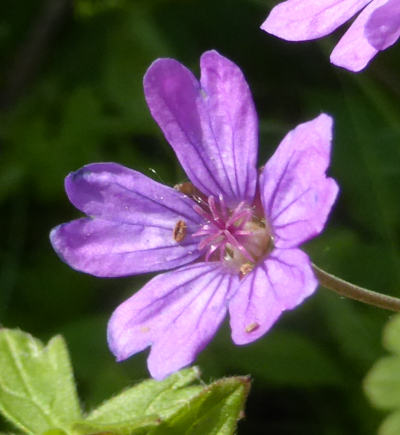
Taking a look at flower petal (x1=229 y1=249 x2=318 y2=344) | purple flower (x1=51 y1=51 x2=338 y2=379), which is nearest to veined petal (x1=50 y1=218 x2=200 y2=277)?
purple flower (x1=51 y1=51 x2=338 y2=379)

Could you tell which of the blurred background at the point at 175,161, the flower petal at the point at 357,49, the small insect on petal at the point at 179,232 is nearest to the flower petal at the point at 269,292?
the small insect on petal at the point at 179,232

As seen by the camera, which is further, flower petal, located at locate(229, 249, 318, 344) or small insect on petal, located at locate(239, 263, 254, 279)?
small insect on petal, located at locate(239, 263, 254, 279)

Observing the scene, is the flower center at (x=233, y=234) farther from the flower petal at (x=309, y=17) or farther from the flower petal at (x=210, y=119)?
the flower petal at (x=309, y=17)

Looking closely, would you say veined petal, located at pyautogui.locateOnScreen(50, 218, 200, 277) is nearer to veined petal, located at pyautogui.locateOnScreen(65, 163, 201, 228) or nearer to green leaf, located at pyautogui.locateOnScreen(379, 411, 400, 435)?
veined petal, located at pyautogui.locateOnScreen(65, 163, 201, 228)

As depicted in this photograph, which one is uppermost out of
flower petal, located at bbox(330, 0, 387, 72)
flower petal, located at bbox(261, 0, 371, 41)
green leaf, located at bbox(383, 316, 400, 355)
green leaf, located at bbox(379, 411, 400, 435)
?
flower petal, located at bbox(261, 0, 371, 41)

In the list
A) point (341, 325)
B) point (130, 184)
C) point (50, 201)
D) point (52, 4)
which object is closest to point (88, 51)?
point (52, 4)

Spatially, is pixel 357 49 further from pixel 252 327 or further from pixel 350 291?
pixel 252 327

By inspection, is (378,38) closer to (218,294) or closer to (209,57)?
(209,57)

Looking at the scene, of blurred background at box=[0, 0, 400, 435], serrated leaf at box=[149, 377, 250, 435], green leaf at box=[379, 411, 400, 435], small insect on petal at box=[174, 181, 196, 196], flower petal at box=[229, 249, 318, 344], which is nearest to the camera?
flower petal at box=[229, 249, 318, 344]

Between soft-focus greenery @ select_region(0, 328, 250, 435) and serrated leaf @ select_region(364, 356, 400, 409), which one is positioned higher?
soft-focus greenery @ select_region(0, 328, 250, 435)
